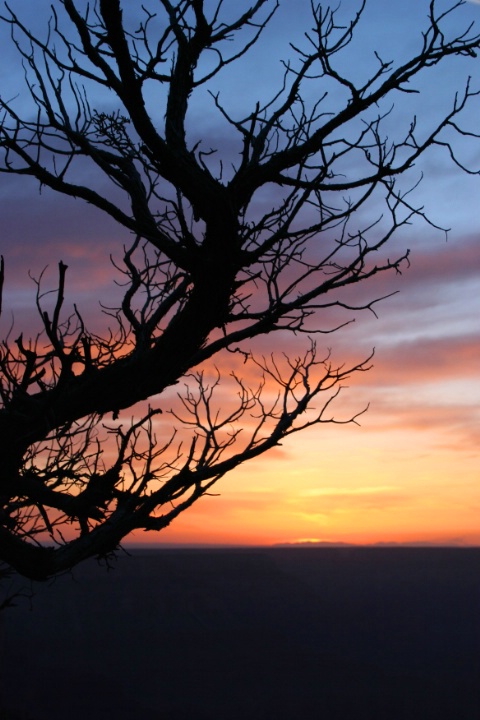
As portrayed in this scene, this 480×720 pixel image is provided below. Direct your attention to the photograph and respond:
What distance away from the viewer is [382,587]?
194125 millimetres

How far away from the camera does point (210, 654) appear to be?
134 meters

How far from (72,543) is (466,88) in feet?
15.9

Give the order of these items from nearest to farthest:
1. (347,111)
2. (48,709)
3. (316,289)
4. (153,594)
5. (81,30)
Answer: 1. (81,30)
2. (347,111)
3. (316,289)
4. (48,709)
5. (153,594)

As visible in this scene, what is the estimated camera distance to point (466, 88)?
6.48 m

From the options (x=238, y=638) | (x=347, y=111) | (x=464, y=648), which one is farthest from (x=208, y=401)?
(x=464, y=648)

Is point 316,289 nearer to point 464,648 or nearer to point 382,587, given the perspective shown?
point 464,648

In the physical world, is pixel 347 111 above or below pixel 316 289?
above

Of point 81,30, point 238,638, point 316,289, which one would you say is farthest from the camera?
point 238,638

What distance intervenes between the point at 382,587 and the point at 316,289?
19676cm

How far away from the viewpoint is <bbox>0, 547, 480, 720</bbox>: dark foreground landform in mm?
114125

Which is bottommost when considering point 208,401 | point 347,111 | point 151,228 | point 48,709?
point 48,709

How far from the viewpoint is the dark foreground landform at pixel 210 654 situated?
374 feet

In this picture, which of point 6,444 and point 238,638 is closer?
point 6,444

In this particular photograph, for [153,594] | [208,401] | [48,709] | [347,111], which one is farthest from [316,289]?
[153,594]
